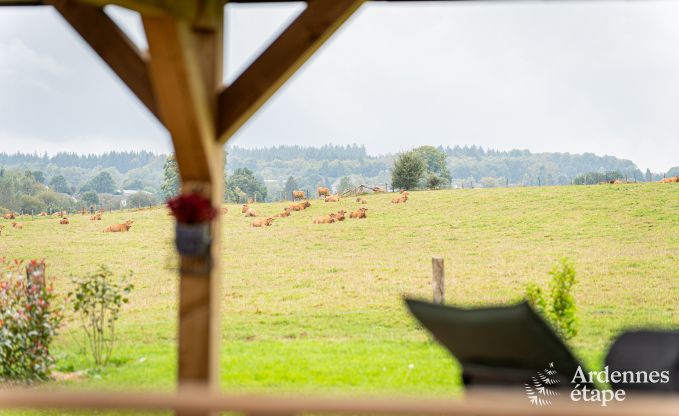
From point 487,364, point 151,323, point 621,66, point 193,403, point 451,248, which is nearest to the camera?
point 193,403

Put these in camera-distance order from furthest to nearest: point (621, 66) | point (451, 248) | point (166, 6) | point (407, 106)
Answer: point (407, 106)
point (621, 66)
point (451, 248)
point (166, 6)

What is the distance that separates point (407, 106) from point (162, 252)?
497cm

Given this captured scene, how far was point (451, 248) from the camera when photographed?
11.7 meters

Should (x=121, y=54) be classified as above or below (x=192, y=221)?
above

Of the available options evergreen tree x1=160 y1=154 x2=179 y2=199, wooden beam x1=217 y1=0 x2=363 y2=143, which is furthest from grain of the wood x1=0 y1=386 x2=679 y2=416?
evergreen tree x1=160 y1=154 x2=179 y2=199

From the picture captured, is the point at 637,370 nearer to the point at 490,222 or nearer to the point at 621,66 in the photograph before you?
the point at 490,222

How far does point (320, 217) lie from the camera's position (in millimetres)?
12547

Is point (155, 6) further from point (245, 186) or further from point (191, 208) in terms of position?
point (245, 186)

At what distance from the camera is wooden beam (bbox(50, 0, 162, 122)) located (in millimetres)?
2973

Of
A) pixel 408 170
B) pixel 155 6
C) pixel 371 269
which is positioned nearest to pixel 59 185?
pixel 371 269

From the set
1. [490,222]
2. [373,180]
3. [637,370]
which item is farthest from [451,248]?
[637,370]

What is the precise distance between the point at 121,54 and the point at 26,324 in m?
4.38

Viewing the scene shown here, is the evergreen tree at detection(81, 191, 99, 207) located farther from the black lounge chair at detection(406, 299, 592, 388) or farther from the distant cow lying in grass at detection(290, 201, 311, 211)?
the black lounge chair at detection(406, 299, 592, 388)

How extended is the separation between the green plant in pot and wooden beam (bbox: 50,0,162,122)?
365mm
